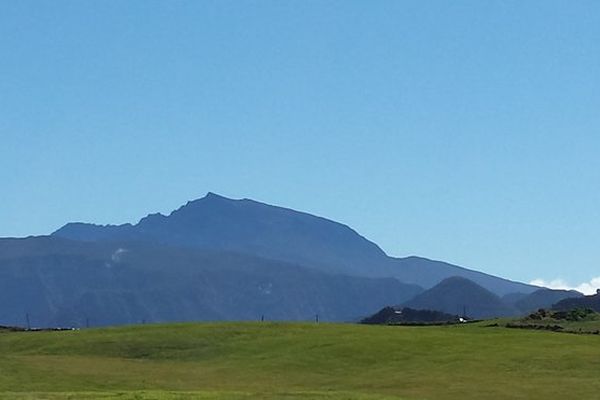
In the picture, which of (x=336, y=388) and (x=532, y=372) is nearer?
(x=336, y=388)

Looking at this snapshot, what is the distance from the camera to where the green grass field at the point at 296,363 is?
4653cm

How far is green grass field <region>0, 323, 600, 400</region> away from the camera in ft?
153

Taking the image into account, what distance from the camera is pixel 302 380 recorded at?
54281 mm

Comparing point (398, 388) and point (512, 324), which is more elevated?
point (512, 324)

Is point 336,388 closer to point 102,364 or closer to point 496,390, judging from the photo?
point 496,390

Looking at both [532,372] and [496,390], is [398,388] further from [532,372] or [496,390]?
[532,372]

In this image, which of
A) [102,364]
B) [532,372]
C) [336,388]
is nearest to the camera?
[336,388]

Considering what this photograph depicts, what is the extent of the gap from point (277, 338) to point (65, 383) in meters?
23.8

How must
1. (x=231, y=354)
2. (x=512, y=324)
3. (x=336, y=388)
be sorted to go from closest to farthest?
(x=336, y=388) < (x=231, y=354) < (x=512, y=324)

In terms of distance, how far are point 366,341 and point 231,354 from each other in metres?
8.80

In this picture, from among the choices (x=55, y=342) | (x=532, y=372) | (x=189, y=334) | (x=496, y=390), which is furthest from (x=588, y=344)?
(x=55, y=342)

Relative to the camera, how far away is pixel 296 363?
61750 mm

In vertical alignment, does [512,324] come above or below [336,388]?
above

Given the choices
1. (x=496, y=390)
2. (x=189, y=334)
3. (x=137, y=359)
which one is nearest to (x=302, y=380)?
(x=496, y=390)
